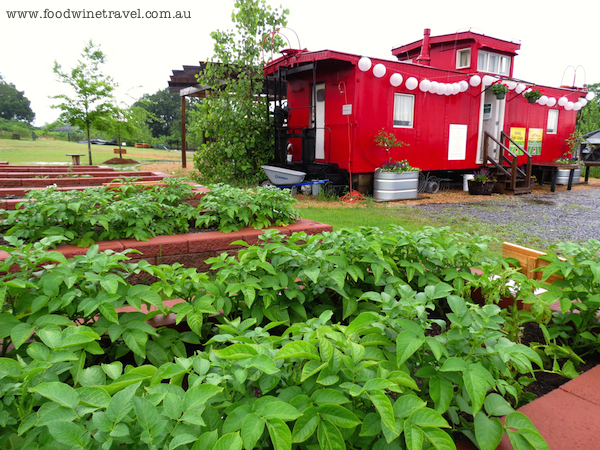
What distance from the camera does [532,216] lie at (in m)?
7.50

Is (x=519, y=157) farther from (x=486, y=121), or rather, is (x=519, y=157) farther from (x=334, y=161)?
(x=334, y=161)

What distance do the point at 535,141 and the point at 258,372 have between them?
15111mm

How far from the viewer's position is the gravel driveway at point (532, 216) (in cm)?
575

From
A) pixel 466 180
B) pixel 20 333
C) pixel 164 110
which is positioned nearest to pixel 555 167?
pixel 466 180

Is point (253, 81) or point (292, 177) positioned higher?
point (253, 81)

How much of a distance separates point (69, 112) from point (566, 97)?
1725 centimetres

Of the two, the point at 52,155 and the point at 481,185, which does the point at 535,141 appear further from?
the point at 52,155

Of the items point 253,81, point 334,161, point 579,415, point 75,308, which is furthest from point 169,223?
point 253,81

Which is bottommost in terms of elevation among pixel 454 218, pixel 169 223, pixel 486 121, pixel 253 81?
pixel 454 218

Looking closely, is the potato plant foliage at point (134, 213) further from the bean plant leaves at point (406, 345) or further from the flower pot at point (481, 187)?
the flower pot at point (481, 187)

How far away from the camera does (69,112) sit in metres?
14.0

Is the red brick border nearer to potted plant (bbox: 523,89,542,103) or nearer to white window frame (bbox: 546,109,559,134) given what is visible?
potted plant (bbox: 523,89,542,103)

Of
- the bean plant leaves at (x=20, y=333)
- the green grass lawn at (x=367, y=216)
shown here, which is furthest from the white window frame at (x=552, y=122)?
the bean plant leaves at (x=20, y=333)

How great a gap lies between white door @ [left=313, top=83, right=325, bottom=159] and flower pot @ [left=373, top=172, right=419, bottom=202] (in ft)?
5.17
